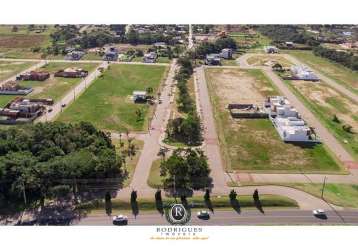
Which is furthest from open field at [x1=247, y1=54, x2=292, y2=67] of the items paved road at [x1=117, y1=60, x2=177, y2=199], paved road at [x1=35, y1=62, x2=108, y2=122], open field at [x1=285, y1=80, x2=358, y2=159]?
paved road at [x1=35, y1=62, x2=108, y2=122]

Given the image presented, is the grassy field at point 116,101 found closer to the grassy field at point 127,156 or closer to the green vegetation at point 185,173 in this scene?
the grassy field at point 127,156

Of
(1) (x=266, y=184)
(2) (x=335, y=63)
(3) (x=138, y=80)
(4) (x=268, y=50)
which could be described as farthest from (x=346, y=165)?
(4) (x=268, y=50)

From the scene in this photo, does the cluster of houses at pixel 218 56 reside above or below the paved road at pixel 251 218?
above

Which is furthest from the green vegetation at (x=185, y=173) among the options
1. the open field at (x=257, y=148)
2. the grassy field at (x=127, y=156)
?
the open field at (x=257, y=148)

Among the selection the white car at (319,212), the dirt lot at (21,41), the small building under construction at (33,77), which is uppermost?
the dirt lot at (21,41)

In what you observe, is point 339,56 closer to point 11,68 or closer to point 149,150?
point 149,150

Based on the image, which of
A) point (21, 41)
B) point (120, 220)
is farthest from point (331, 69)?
point (21, 41)

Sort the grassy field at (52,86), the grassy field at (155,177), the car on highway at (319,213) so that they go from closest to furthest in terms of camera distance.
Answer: the car on highway at (319,213) → the grassy field at (155,177) → the grassy field at (52,86)
